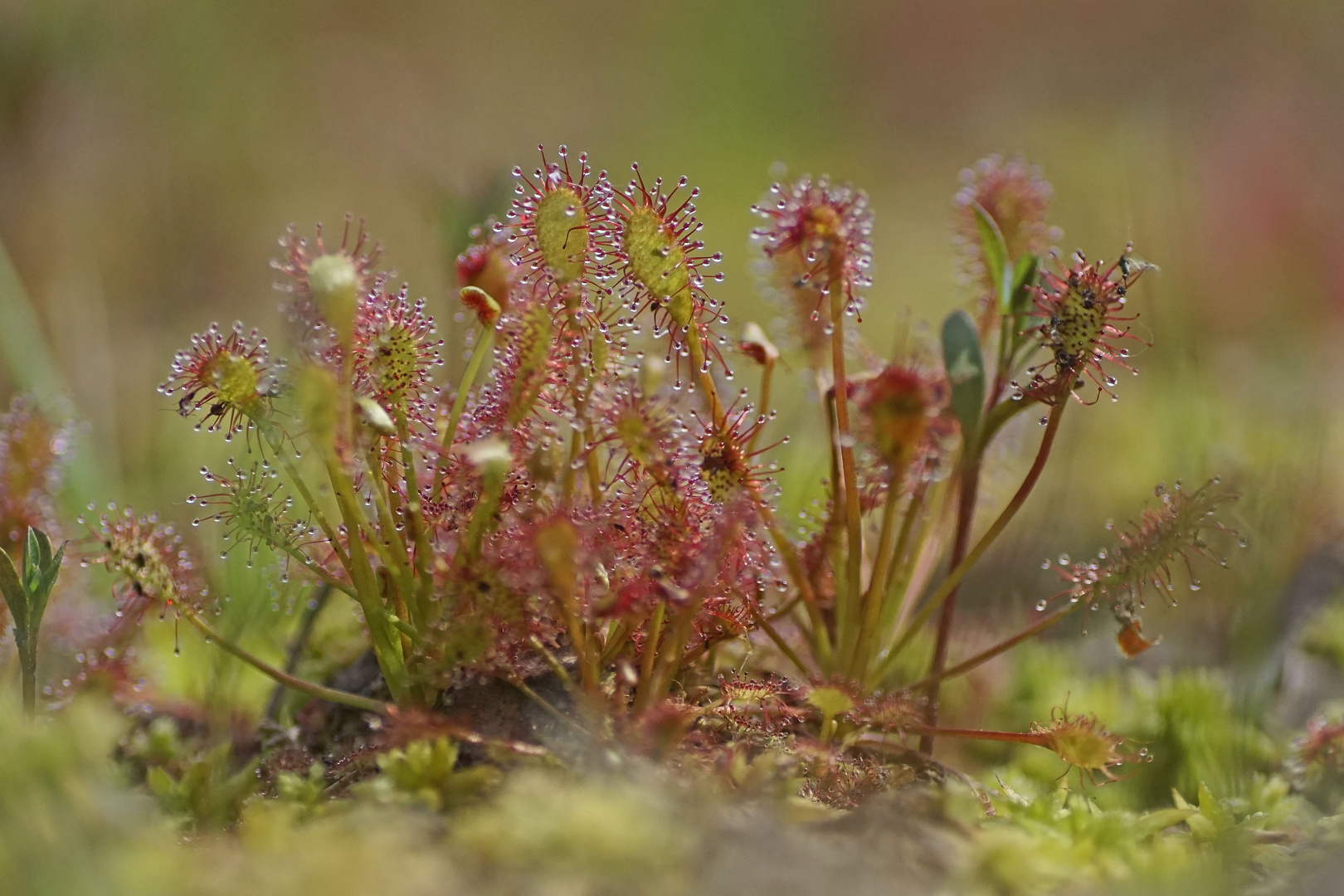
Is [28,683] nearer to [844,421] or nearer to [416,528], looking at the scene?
[416,528]

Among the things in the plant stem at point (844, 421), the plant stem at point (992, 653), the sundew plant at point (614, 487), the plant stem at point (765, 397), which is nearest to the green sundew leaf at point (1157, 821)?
the sundew plant at point (614, 487)

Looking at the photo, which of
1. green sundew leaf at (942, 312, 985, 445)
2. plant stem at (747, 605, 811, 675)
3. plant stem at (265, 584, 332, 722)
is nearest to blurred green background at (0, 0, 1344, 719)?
plant stem at (265, 584, 332, 722)

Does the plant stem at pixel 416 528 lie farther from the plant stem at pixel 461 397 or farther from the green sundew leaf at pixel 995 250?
the green sundew leaf at pixel 995 250

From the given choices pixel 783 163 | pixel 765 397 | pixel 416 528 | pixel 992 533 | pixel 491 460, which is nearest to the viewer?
pixel 491 460

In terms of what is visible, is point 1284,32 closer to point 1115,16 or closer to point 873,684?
point 1115,16

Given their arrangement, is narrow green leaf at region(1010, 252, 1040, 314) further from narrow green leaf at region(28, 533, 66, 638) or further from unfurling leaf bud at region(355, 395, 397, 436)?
narrow green leaf at region(28, 533, 66, 638)

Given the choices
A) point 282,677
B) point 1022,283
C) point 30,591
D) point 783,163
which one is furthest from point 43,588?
point 783,163

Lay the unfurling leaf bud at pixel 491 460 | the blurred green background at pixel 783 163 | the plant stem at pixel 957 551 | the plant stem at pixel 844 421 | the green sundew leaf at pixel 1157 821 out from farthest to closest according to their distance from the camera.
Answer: the blurred green background at pixel 783 163, the plant stem at pixel 957 551, the plant stem at pixel 844 421, the green sundew leaf at pixel 1157 821, the unfurling leaf bud at pixel 491 460
